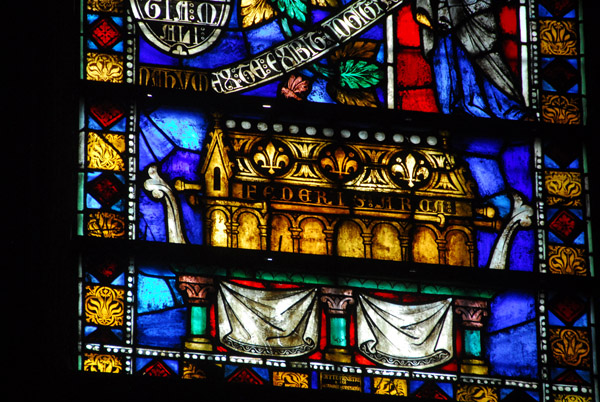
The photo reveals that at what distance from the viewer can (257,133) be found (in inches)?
424

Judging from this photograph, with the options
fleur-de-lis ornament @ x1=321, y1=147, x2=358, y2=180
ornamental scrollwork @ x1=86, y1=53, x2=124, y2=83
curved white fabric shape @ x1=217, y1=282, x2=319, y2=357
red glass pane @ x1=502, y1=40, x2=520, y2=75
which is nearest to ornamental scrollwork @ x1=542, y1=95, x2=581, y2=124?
red glass pane @ x1=502, y1=40, x2=520, y2=75

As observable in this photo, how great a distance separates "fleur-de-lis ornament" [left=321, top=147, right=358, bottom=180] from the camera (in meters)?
10.7

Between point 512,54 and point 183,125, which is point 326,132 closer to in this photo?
point 183,125

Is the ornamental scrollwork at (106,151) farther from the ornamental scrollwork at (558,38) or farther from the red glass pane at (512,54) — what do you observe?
the ornamental scrollwork at (558,38)

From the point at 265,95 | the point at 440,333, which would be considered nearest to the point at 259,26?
the point at 265,95

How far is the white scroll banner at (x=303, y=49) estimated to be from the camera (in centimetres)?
1095

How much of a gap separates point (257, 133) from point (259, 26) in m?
0.63

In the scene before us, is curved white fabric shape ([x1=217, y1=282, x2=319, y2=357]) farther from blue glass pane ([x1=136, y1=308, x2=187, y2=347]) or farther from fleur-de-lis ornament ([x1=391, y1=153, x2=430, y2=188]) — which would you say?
fleur-de-lis ornament ([x1=391, y1=153, x2=430, y2=188])

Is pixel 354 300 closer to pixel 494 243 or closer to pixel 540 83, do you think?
pixel 494 243

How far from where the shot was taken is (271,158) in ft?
35.1

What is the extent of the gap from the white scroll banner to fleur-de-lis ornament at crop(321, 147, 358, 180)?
0.53 m

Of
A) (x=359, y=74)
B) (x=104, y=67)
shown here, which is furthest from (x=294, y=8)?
(x=104, y=67)

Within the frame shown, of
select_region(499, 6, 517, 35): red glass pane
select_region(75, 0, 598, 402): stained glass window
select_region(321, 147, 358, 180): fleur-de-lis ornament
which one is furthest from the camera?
select_region(499, 6, 517, 35): red glass pane

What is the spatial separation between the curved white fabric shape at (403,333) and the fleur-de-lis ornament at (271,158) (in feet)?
2.54
